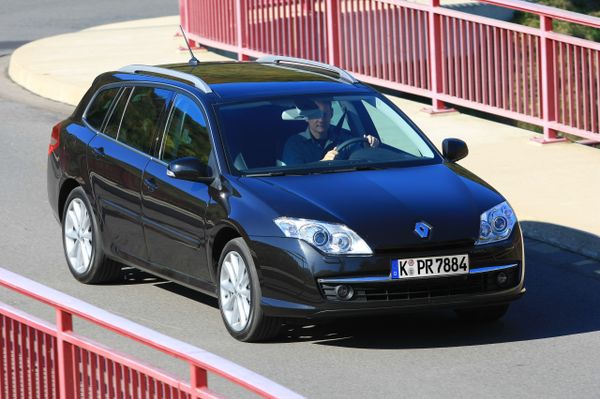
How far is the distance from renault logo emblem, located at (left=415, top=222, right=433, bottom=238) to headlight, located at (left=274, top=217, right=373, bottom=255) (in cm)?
31

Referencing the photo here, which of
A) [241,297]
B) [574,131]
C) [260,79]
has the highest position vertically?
[260,79]

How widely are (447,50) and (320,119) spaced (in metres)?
6.78

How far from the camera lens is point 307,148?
10117mm

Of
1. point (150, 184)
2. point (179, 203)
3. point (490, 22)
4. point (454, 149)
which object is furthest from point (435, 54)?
point (179, 203)

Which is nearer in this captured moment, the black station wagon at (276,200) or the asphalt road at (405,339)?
the asphalt road at (405,339)

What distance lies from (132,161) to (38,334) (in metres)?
3.84

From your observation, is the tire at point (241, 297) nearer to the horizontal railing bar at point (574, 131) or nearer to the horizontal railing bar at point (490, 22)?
the horizontal railing bar at point (574, 131)

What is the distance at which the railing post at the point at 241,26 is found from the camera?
1983cm

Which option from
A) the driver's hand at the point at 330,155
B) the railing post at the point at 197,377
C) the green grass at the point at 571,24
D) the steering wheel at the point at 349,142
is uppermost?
the railing post at the point at 197,377

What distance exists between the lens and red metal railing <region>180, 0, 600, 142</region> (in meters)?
15.4

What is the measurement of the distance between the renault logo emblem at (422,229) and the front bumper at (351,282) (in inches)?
3.2

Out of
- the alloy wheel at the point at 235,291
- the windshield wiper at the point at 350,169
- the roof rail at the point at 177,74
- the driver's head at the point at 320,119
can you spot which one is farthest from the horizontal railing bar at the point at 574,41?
the alloy wheel at the point at 235,291

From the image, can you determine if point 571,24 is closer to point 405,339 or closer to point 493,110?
point 493,110

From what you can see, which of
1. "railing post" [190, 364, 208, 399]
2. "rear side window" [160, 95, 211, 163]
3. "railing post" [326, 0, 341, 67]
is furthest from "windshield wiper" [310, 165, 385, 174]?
"railing post" [326, 0, 341, 67]
